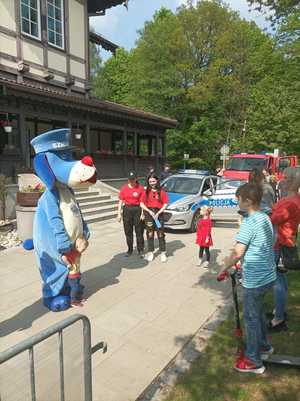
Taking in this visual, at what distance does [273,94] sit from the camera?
2625 cm

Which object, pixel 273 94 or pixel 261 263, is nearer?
pixel 261 263

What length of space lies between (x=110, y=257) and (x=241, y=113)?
25.6m

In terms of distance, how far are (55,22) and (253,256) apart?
49.2ft

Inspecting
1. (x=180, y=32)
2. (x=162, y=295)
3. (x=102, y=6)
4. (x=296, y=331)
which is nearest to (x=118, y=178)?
(x=102, y=6)

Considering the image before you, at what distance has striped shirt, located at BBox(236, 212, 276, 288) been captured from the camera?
310cm

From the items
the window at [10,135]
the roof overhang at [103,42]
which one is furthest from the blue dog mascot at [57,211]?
the roof overhang at [103,42]

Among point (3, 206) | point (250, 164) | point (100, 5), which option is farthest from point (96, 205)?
point (100, 5)

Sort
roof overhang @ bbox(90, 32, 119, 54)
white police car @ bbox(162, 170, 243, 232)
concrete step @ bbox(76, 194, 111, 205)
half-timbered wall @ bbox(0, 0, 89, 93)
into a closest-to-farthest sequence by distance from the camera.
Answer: white police car @ bbox(162, 170, 243, 232) → concrete step @ bbox(76, 194, 111, 205) → half-timbered wall @ bbox(0, 0, 89, 93) → roof overhang @ bbox(90, 32, 119, 54)

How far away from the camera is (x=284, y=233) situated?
4.05m

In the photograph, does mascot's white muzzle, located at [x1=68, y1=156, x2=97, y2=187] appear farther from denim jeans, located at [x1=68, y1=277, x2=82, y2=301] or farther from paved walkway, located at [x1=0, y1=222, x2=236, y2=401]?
paved walkway, located at [x1=0, y1=222, x2=236, y2=401]

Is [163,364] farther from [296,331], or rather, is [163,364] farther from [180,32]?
[180,32]

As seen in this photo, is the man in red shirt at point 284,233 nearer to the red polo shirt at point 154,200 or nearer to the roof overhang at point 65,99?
the red polo shirt at point 154,200

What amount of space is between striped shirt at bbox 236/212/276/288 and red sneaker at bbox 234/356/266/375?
83cm

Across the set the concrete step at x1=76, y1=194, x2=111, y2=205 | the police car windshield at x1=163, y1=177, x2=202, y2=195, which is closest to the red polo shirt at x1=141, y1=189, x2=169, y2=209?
the police car windshield at x1=163, y1=177, x2=202, y2=195
